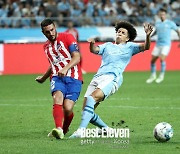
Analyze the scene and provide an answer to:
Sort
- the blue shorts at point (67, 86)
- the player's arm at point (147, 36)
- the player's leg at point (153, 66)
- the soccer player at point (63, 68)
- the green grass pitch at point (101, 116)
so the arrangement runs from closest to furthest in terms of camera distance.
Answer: the green grass pitch at point (101, 116) < the player's arm at point (147, 36) < the soccer player at point (63, 68) < the blue shorts at point (67, 86) < the player's leg at point (153, 66)

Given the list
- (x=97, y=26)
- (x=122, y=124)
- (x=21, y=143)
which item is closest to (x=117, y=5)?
(x=97, y=26)

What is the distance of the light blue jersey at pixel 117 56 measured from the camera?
34.0ft

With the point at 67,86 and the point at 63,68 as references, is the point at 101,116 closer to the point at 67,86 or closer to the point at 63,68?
the point at 67,86

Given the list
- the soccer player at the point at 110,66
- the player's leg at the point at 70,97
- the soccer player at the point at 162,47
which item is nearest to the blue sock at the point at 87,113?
the soccer player at the point at 110,66

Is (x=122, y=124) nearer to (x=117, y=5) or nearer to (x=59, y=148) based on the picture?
(x=59, y=148)

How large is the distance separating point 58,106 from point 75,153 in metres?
1.77

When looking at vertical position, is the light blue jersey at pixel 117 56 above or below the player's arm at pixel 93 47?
below

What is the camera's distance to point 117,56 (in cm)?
1043

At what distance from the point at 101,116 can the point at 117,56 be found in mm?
3211

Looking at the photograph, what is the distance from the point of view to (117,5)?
31172 mm

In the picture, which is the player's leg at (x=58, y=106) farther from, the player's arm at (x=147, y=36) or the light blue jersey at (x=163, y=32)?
the light blue jersey at (x=163, y=32)

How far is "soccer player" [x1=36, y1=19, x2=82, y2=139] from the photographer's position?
33.8 ft

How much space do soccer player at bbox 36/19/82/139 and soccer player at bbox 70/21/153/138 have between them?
32 cm

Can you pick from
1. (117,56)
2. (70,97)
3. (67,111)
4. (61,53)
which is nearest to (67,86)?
(70,97)
